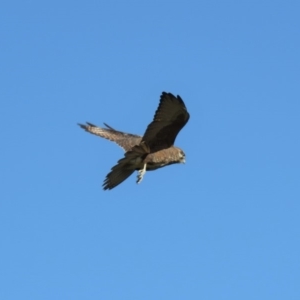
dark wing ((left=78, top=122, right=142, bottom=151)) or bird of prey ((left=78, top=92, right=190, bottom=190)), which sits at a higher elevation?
dark wing ((left=78, top=122, right=142, bottom=151))

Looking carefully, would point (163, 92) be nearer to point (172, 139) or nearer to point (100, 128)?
point (172, 139)

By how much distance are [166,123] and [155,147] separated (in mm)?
669

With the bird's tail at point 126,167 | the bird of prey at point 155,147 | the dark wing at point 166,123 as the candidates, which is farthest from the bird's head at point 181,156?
the bird's tail at point 126,167

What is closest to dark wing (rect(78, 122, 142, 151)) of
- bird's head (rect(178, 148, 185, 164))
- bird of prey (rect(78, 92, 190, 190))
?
bird of prey (rect(78, 92, 190, 190))

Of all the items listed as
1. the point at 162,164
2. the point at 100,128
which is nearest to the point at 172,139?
the point at 162,164

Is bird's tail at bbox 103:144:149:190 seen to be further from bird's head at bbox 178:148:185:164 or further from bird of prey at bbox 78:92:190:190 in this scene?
bird's head at bbox 178:148:185:164

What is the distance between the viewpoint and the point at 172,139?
70.1ft

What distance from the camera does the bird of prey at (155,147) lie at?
20531 mm

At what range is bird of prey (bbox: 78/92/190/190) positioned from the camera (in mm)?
20531

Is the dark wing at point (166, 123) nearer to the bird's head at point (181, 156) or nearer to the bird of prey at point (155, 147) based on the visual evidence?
the bird of prey at point (155, 147)

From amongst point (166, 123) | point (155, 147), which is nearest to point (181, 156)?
point (155, 147)

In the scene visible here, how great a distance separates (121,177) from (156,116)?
1.31 m

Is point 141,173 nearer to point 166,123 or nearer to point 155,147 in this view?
point 155,147

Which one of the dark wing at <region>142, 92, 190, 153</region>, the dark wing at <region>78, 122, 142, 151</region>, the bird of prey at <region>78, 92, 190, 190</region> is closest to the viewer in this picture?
the dark wing at <region>142, 92, 190, 153</region>
